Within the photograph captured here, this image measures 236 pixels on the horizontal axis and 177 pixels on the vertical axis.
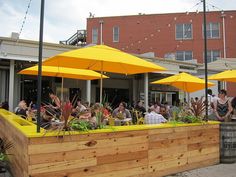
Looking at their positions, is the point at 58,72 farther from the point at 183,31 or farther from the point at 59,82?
the point at 183,31

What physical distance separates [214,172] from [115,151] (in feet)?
7.91

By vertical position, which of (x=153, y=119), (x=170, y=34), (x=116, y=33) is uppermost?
(x=116, y=33)

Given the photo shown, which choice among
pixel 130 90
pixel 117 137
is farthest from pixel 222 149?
pixel 130 90

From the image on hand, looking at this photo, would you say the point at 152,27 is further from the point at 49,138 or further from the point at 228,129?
the point at 49,138

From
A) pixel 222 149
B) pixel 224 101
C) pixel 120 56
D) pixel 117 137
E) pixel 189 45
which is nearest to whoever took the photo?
pixel 117 137

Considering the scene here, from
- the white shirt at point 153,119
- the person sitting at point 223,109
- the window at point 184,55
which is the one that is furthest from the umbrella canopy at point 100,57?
the window at point 184,55

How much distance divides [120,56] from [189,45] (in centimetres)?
2751

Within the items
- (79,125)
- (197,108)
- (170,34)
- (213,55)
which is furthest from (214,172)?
(170,34)

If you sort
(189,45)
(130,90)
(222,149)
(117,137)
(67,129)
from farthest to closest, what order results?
(189,45), (130,90), (222,149), (117,137), (67,129)

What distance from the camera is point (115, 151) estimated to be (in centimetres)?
504

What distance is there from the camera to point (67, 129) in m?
4.57

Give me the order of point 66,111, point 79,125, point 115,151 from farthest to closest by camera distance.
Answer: point 115,151
point 79,125
point 66,111

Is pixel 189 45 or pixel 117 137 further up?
pixel 189 45

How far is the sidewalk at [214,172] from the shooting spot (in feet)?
19.6
